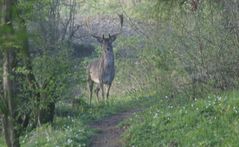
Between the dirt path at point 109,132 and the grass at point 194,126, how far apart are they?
15.4 inches

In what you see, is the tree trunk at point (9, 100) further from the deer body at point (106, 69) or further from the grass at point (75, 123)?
the deer body at point (106, 69)

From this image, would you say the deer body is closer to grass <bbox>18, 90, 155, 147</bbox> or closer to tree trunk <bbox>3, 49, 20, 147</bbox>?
grass <bbox>18, 90, 155, 147</bbox>

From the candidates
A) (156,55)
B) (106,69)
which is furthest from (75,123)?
(106,69)

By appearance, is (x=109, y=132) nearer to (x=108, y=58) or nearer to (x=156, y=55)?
(x=156, y=55)

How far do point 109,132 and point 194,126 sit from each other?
380cm

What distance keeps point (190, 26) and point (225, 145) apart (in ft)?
16.8

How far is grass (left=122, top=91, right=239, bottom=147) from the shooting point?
9.29m

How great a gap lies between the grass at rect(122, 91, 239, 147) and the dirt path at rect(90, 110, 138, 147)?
391mm

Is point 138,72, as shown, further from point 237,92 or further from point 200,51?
point 237,92

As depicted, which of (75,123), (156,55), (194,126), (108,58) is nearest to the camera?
(194,126)

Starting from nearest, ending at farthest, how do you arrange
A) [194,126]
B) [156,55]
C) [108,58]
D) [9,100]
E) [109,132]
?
[9,100] → [194,126] → [109,132] → [156,55] → [108,58]

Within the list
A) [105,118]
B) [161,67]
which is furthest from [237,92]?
[105,118]

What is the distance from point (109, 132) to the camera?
13820 mm

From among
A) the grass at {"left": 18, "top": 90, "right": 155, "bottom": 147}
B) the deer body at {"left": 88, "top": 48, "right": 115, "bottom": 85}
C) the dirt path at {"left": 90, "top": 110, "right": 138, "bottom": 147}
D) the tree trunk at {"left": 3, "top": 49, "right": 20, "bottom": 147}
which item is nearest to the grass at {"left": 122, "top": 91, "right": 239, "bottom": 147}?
the dirt path at {"left": 90, "top": 110, "right": 138, "bottom": 147}
